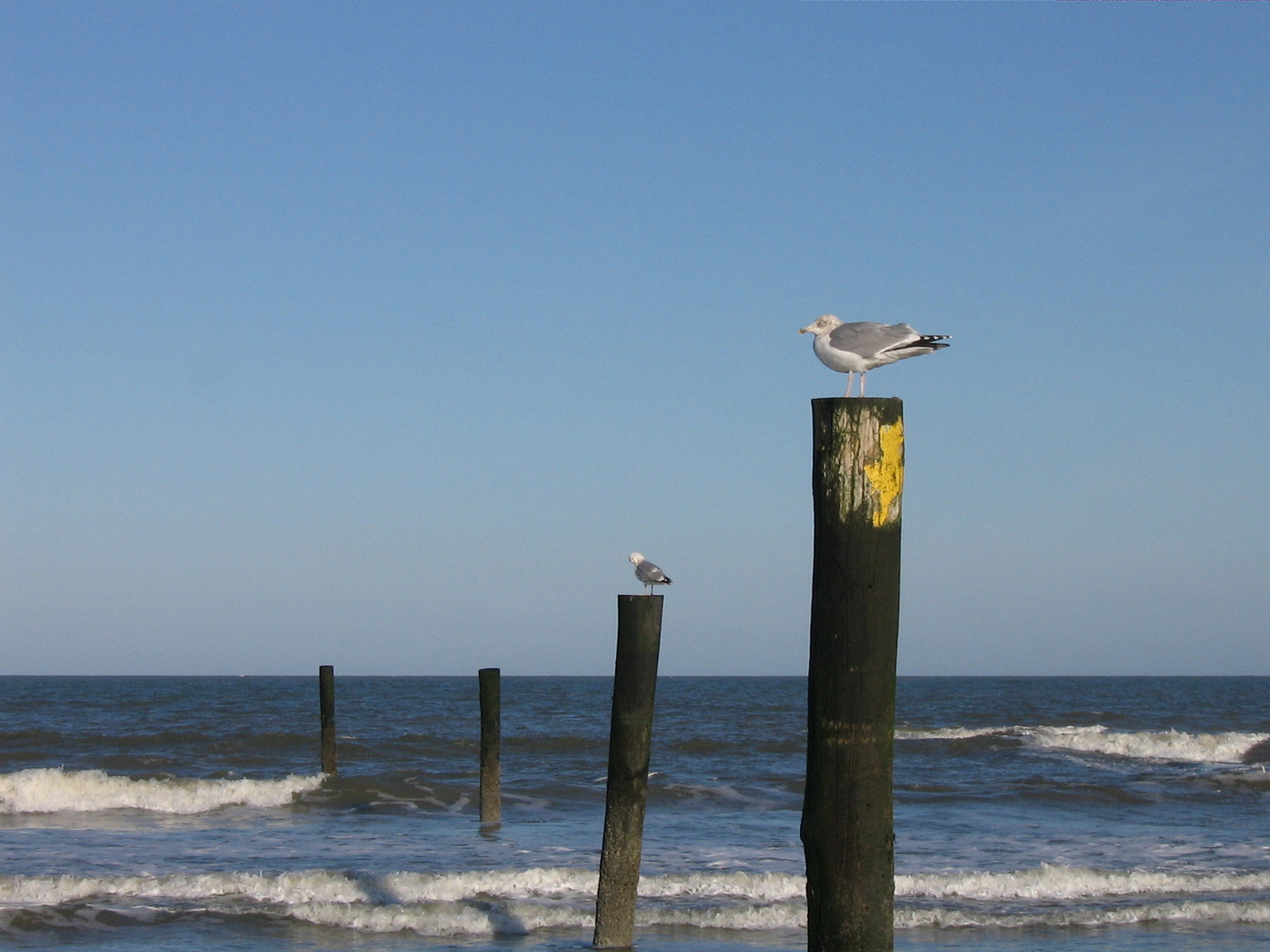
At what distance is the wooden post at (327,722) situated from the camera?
22109 millimetres

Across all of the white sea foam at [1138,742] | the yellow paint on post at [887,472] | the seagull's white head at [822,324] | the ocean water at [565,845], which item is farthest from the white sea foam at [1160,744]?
the yellow paint on post at [887,472]

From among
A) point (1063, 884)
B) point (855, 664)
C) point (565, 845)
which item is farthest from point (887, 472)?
point (565, 845)

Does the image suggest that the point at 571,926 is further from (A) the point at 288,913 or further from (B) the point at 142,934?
(B) the point at 142,934

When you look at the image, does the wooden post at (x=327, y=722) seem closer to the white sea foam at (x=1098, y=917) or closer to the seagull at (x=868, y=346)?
the white sea foam at (x=1098, y=917)

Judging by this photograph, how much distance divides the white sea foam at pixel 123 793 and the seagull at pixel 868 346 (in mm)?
15328

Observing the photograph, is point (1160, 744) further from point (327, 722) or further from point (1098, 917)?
point (1098, 917)

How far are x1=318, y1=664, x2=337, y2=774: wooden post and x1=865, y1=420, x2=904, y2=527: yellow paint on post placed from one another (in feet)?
59.9

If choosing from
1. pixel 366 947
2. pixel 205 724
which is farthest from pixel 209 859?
pixel 205 724

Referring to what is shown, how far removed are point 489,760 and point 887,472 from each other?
12.8 meters

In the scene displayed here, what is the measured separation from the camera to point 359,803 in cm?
1925

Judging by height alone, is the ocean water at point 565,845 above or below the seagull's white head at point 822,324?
below

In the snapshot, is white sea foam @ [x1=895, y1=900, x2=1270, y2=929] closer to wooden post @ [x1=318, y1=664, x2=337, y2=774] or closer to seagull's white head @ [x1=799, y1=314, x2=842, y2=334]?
seagull's white head @ [x1=799, y1=314, x2=842, y2=334]

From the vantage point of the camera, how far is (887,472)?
4.96 meters

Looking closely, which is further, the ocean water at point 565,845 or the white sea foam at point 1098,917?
the white sea foam at point 1098,917
